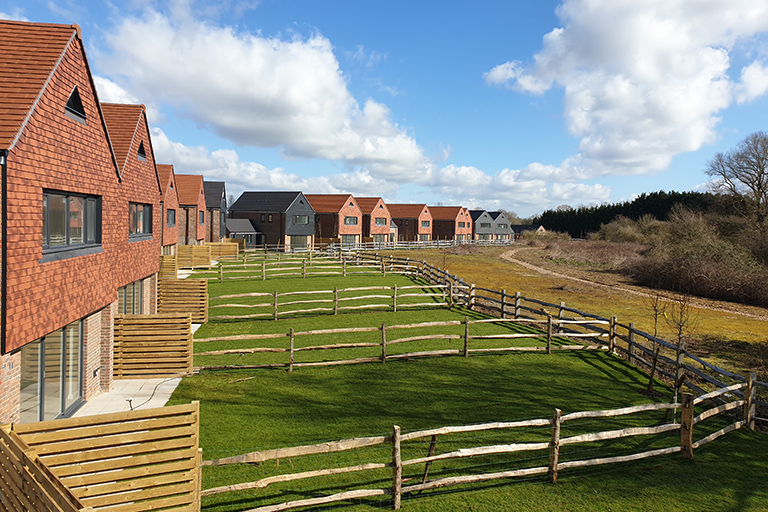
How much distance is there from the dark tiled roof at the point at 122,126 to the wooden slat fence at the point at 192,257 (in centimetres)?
2036

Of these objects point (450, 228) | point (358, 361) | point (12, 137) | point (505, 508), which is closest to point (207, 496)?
point (505, 508)

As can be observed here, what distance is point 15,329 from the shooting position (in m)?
7.77

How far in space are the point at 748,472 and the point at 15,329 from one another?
13.1 metres

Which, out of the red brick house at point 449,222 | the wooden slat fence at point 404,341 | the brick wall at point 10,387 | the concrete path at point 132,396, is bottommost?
the concrete path at point 132,396

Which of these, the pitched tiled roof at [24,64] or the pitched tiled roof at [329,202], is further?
the pitched tiled roof at [329,202]

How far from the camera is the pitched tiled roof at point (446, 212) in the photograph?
9222 centimetres

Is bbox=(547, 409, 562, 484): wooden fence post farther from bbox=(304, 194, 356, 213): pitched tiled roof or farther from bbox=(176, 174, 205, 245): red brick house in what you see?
bbox=(304, 194, 356, 213): pitched tiled roof

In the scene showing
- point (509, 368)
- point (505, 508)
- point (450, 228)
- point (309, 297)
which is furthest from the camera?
point (450, 228)

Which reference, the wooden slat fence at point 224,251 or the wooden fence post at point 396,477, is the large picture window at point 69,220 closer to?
the wooden fence post at point 396,477

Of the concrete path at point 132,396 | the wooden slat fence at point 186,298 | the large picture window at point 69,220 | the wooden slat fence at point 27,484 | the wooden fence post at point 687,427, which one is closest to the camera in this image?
Result: the wooden slat fence at point 27,484

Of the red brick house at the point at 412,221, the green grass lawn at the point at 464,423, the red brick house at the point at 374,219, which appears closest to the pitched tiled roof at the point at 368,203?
the red brick house at the point at 374,219

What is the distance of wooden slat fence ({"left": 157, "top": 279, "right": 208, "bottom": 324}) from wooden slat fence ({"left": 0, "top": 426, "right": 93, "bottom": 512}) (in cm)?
1494

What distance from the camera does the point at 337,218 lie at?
66.2 meters

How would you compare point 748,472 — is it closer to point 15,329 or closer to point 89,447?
point 89,447
